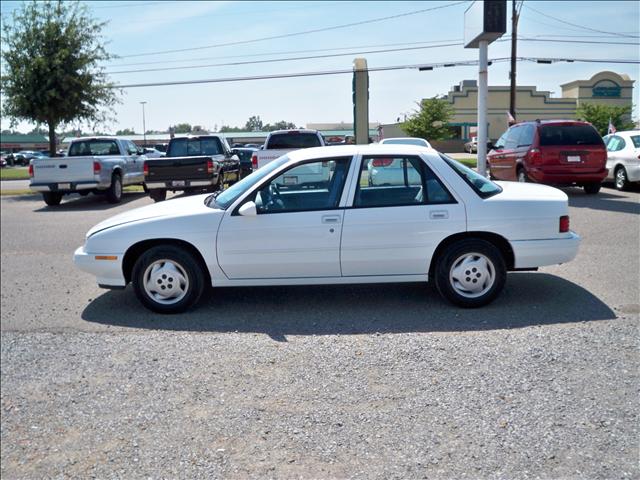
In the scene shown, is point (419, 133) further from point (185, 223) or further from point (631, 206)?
point (185, 223)

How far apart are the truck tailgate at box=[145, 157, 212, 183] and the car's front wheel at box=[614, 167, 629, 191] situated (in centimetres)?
772

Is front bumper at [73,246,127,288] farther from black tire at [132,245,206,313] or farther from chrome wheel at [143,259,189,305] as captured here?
chrome wheel at [143,259,189,305]

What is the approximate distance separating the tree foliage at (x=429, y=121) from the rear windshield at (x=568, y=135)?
7.58 feet

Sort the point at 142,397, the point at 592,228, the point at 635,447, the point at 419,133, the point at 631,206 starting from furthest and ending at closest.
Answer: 1. the point at 419,133
2. the point at 631,206
3. the point at 592,228
4. the point at 142,397
5. the point at 635,447

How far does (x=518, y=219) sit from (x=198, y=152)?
10916 mm

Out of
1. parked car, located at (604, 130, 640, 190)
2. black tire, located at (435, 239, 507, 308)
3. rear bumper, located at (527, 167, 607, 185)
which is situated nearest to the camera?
black tire, located at (435, 239, 507, 308)

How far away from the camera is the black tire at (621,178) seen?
11914 mm

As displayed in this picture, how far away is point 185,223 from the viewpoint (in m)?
6.11

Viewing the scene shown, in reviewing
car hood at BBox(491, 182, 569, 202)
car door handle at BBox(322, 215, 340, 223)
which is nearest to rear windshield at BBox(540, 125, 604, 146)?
car hood at BBox(491, 182, 569, 202)

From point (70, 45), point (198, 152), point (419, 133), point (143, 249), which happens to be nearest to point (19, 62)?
point (70, 45)

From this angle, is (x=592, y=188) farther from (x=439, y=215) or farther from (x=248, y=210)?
(x=248, y=210)

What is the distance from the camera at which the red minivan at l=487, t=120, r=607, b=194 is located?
10953 millimetres

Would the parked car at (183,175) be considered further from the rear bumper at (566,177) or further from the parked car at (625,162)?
the parked car at (625,162)

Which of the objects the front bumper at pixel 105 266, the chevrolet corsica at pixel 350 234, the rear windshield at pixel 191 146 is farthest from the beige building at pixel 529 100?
the rear windshield at pixel 191 146
